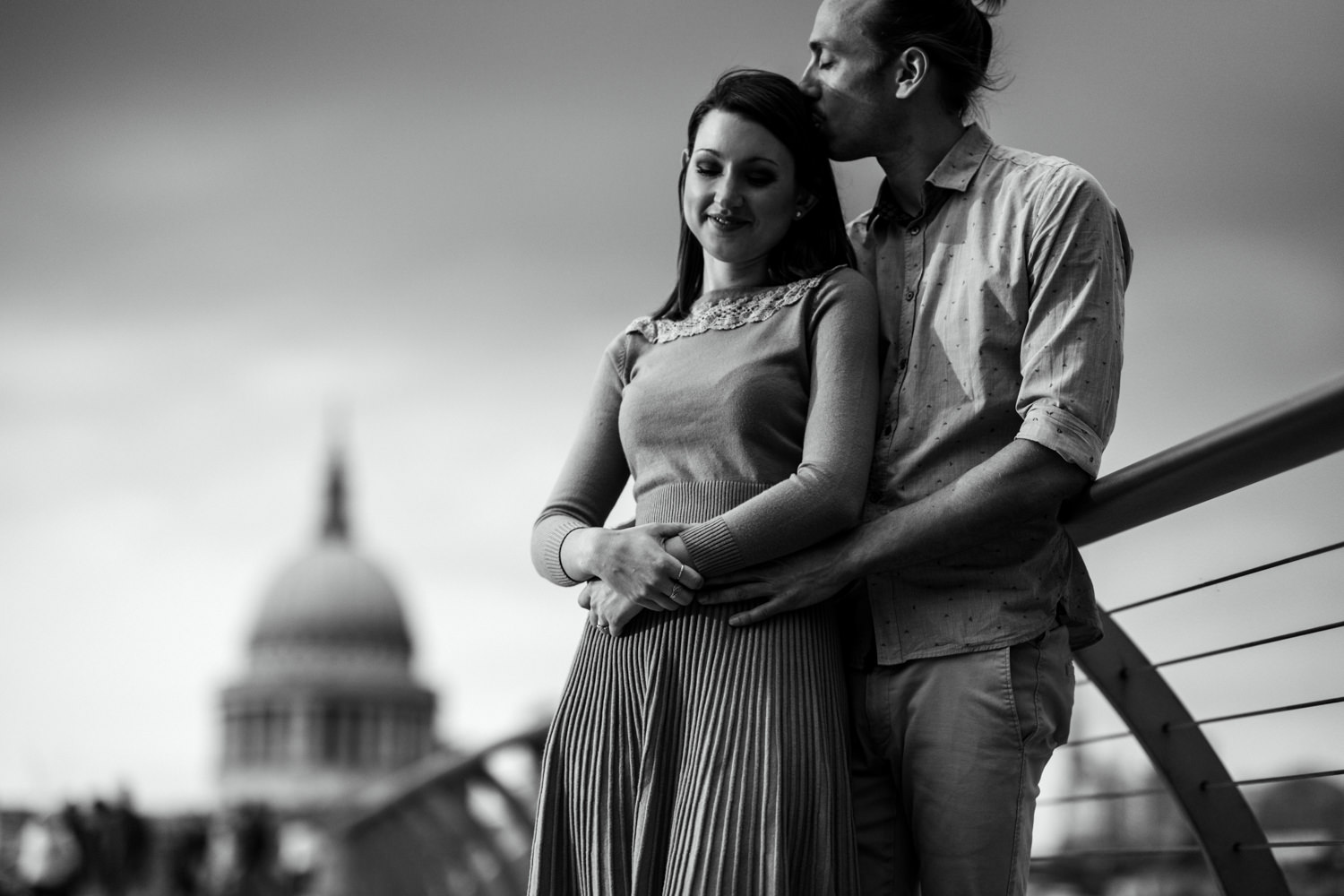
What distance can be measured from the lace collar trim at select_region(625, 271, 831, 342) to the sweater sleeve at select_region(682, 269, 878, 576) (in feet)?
0.30

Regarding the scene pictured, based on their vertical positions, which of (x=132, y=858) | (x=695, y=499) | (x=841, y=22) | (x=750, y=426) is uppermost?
(x=841, y=22)

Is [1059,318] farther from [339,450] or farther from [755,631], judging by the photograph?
[339,450]

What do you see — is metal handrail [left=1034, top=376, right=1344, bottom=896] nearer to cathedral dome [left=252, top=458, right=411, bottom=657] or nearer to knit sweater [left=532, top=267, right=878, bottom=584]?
knit sweater [left=532, top=267, right=878, bottom=584]

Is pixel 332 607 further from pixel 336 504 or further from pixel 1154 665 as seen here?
pixel 1154 665

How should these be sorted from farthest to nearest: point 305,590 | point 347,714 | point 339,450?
point 339,450 < point 305,590 < point 347,714

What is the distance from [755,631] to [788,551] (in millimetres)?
120

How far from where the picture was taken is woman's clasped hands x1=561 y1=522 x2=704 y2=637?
2.42 metres

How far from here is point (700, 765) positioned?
2.39m

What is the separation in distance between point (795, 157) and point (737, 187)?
0.11 meters

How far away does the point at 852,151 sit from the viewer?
2756 millimetres

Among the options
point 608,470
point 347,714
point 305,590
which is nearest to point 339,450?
point 305,590

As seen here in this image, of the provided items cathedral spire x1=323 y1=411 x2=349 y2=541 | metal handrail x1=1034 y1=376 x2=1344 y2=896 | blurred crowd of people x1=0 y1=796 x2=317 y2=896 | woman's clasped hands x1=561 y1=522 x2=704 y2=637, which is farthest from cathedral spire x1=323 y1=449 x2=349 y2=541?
woman's clasped hands x1=561 y1=522 x2=704 y2=637

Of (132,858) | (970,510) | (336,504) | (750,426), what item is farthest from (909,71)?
(336,504)

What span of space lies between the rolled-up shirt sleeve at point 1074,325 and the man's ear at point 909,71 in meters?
0.32
